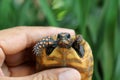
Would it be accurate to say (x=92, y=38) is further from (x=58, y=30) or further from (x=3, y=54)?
(x=3, y=54)

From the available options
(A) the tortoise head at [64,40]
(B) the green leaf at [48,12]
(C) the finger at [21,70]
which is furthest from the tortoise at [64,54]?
(B) the green leaf at [48,12]

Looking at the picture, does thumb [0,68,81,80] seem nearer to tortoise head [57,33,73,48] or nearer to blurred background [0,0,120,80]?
tortoise head [57,33,73,48]

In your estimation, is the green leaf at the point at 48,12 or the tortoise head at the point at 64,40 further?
the green leaf at the point at 48,12

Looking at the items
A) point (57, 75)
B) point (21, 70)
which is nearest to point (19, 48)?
point (21, 70)

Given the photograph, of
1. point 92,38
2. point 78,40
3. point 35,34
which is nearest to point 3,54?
point 35,34

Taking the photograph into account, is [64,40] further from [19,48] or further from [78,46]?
[19,48]

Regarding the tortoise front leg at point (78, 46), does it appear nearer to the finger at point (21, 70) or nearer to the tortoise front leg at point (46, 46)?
the tortoise front leg at point (46, 46)

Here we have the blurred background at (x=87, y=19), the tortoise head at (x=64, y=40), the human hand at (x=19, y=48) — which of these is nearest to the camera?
the tortoise head at (x=64, y=40)
